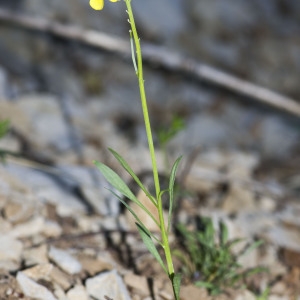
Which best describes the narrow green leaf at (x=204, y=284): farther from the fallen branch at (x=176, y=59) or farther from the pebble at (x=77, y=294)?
the fallen branch at (x=176, y=59)

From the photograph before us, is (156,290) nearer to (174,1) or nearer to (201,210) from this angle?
(201,210)

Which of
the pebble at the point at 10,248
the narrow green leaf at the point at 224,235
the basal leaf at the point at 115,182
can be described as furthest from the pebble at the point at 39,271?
the narrow green leaf at the point at 224,235

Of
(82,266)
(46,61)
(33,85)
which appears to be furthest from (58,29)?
(82,266)

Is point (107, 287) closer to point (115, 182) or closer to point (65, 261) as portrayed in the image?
point (65, 261)

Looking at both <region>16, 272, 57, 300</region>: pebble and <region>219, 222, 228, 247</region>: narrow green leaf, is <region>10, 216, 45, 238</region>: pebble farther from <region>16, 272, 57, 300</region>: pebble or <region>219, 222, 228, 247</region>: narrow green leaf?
Answer: <region>219, 222, 228, 247</region>: narrow green leaf

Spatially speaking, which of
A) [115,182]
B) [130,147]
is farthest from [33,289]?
[130,147]
